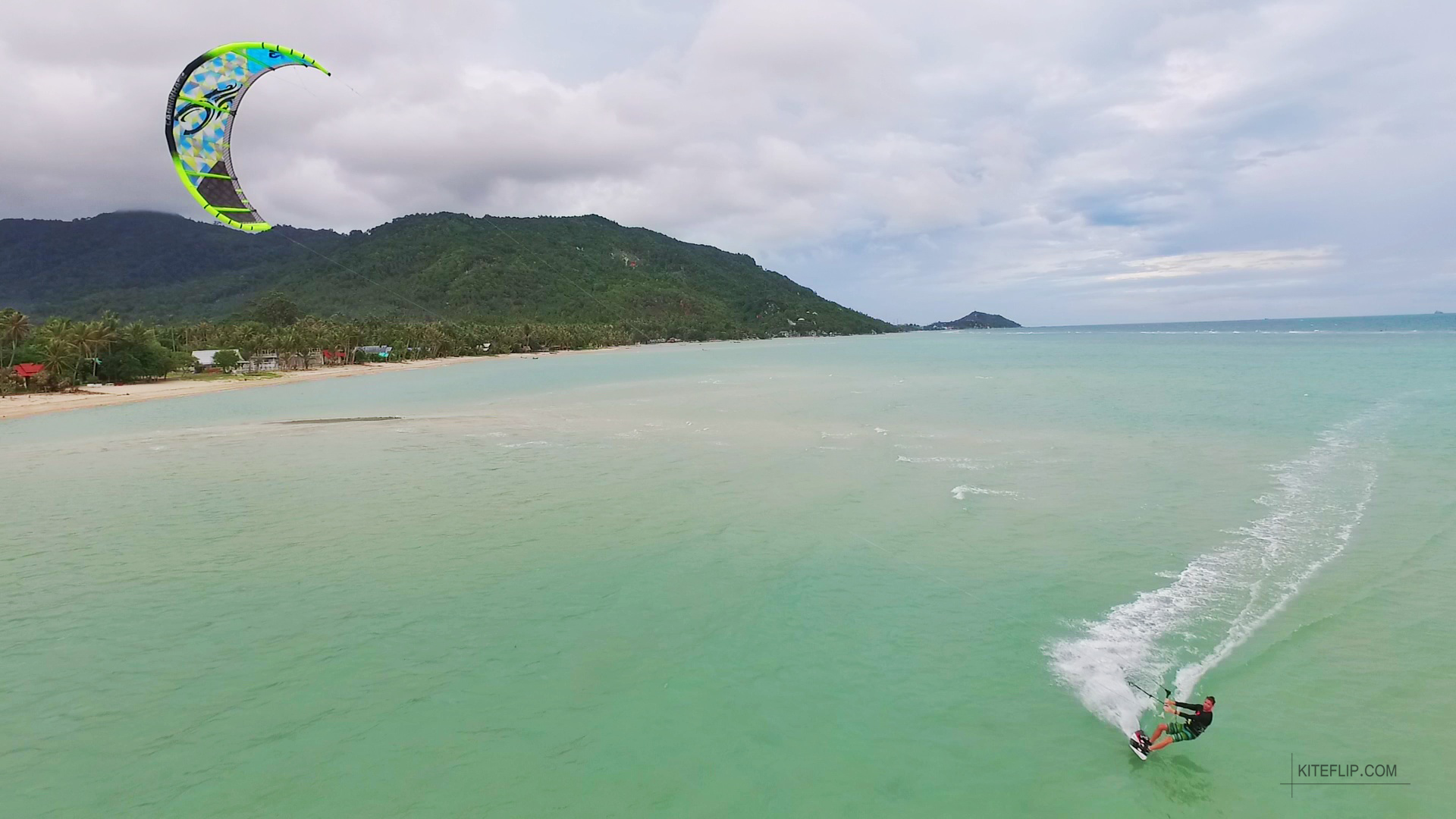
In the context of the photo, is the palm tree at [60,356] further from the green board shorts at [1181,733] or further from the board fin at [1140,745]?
the green board shorts at [1181,733]

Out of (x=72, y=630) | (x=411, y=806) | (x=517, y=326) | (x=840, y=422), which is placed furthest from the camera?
(x=517, y=326)

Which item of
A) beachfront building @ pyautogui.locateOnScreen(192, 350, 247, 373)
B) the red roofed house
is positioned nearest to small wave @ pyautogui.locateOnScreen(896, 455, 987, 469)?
the red roofed house

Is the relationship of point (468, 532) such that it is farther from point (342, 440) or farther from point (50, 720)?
point (342, 440)

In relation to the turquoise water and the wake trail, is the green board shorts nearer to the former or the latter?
the turquoise water

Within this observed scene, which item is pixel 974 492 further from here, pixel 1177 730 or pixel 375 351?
pixel 375 351

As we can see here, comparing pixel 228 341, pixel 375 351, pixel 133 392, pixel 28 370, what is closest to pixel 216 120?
pixel 133 392

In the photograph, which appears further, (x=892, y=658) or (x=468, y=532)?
(x=468, y=532)

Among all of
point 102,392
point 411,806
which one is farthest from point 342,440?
point 102,392
